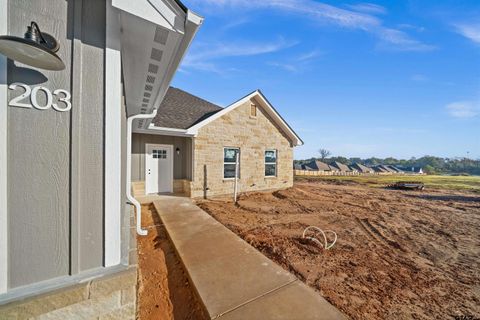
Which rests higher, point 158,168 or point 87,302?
point 158,168

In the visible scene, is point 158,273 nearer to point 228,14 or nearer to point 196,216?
point 196,216

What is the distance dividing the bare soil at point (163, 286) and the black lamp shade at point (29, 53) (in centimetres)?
289

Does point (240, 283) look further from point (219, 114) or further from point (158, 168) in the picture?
point (158, 168)

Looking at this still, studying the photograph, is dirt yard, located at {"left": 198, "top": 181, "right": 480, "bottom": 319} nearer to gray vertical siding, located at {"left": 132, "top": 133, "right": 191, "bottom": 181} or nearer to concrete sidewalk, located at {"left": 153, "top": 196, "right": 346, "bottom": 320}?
concrete sidewalk, located at {"left": 153, "top": 196, "right": 346, "bottom": 320}

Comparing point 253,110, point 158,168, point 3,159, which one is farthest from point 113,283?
point 253,110

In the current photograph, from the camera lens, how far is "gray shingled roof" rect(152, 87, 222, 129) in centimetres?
861

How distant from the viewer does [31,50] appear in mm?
1342

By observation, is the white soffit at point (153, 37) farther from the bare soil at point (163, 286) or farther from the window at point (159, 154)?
the window at point (159, 154)

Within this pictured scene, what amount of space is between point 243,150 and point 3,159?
9009mm

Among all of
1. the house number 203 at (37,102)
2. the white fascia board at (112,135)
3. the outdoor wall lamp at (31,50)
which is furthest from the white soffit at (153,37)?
the house number 203 at (37,102)

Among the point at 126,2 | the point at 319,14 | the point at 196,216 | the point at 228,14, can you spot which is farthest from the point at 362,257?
the point at 319,14

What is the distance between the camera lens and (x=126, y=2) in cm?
184

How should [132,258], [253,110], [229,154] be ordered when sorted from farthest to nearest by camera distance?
[253,110]
[229,154]
[132,258]

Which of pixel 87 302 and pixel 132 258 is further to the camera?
pixel 132 258
